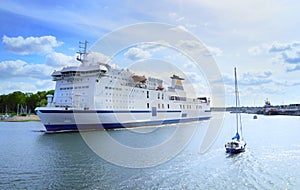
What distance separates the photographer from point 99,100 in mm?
29016

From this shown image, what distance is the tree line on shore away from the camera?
70.5 metres

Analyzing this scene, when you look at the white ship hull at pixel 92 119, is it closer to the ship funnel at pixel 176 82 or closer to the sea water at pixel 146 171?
the sea water at pixel 146 171

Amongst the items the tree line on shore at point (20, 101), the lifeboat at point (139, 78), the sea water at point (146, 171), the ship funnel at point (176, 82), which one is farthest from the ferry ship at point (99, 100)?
the tree line on shore at point (20, 101)

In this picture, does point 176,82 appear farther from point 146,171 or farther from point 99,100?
point 146,171

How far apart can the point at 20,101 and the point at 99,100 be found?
5189cm

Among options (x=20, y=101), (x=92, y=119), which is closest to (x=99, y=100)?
(x=92, y=119)

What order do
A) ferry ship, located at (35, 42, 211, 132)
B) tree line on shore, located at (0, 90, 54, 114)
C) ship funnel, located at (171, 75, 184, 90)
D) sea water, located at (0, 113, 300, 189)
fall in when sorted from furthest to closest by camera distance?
1. tree line on shore, located at (0, 90, 54, 114)
2. ship funnel, located at (171, 75, 184, 90)
3. ferry ship, located at (35, 42, 211, 132)
4. sea water, located at (0, 113, 300, 189)

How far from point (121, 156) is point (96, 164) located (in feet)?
8.48

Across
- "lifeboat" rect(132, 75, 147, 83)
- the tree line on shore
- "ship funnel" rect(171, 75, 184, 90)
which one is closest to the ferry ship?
"lifeboat" rect(132, 75, 147, 83)

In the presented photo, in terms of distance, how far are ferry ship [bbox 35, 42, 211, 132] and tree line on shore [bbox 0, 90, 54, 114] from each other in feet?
136

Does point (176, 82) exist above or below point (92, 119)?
above

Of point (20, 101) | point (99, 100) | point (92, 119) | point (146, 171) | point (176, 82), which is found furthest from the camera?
point (20, 101)

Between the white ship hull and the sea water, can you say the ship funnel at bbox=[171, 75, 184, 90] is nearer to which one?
the white ship hull

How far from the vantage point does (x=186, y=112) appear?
170ft
